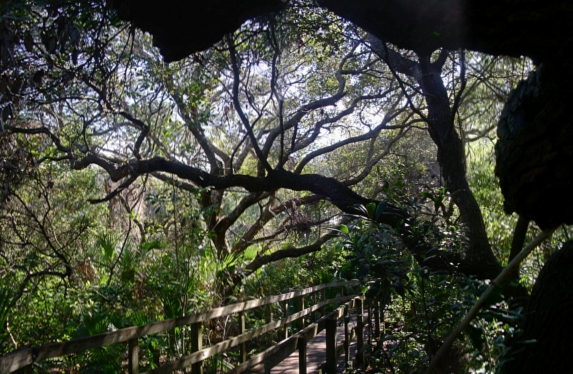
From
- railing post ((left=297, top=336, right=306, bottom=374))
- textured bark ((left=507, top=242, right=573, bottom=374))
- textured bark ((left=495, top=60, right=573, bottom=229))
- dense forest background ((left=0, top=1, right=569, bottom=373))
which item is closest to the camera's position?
textured bark ((left=495, top=60, right=573, bottom=229))

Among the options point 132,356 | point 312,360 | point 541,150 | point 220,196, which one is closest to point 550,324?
point 541,150

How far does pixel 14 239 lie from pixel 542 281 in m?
7.28

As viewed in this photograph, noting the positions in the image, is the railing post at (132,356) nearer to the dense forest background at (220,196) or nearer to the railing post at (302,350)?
the railing post at (302,350)

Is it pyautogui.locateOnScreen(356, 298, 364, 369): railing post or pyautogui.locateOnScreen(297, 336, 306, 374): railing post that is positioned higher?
pyautogui.locateOnScreen(297, 336, 306, 374): railing post

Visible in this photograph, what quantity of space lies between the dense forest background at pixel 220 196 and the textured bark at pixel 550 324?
70 mm

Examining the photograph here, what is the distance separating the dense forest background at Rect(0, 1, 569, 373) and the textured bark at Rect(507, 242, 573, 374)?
0.23 feet

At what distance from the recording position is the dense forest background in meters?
3.46

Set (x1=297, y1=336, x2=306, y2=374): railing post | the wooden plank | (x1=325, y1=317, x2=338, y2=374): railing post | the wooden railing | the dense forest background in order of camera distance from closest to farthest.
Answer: the wooden railing
the wooden plank
the dense forest background
(x1=297, y1=336, x2=306, y2=374): railing post
(x1=325, y1=317, x2=338, y2=374): railing post

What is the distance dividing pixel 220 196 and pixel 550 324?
968 centimetres

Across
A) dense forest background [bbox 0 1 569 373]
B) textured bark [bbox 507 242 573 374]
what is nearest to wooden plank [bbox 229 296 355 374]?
dense forest background [bbox 0 1 569 373]

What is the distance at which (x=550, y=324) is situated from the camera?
249 centimetres

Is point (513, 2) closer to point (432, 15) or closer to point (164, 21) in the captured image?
point (432, 15)

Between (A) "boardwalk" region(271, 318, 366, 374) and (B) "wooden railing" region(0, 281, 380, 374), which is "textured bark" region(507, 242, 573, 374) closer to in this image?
(B) "wooden railing" region(0, 281, 380, 374)

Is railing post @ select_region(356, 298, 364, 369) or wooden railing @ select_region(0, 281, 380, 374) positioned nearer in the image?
wooden railing @ select_region(0, 281, 380, 374)
